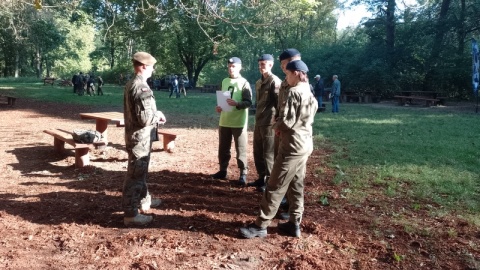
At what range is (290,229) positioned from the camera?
4078 mm

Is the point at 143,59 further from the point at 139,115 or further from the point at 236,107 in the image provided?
the point at 236,107

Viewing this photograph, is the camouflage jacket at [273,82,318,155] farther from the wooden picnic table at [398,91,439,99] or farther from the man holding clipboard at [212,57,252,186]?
the wooden picnic table at [398,91,439,99]

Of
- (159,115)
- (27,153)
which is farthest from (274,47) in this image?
(159,115)

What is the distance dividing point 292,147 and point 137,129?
1743 millimetres

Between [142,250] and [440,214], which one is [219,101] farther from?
[440,214]

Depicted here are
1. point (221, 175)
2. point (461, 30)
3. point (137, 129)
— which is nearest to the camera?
point (137, 129)

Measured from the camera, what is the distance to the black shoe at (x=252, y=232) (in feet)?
13.0

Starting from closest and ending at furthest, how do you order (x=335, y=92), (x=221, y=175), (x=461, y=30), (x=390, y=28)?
(x=221, y=175) < (x=335, y=92) < (x=461, y=30) < (x=390, y=28)

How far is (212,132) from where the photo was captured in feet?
36.2

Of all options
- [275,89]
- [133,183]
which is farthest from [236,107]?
[133,183]

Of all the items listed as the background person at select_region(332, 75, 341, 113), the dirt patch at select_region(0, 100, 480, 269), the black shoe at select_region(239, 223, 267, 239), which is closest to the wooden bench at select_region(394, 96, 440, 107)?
the background person at select_region(332, 75, 341, 113)

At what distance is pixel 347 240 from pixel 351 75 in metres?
23.4

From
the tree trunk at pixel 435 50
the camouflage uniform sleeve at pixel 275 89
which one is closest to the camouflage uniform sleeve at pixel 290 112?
the camouflage uniform sleeve at pixel 275 89

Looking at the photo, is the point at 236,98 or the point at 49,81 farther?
the point at 49,81
